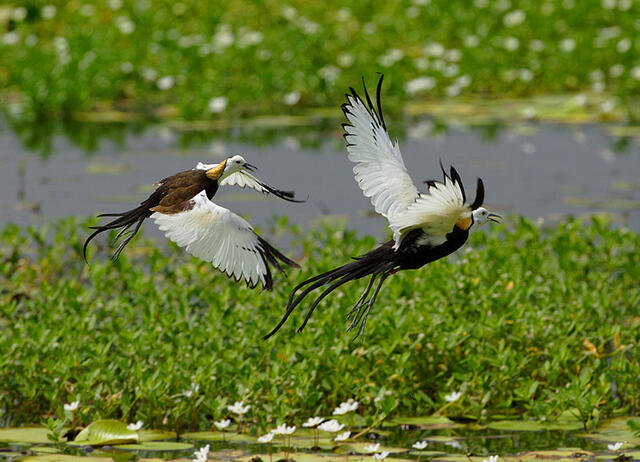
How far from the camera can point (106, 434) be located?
509 centimetres

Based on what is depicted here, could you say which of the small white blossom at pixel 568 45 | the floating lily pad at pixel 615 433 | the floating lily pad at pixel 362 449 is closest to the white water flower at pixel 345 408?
the floating lily pad at pixel 362 449

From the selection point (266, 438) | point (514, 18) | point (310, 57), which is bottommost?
point (266, 438)

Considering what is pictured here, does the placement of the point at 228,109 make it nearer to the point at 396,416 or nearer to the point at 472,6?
the point at 472,6

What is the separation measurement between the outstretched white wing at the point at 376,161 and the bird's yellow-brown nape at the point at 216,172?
1.23 ft

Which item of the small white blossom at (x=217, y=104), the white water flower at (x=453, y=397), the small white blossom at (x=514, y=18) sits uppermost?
the small white blossom at (x=514, y=18)

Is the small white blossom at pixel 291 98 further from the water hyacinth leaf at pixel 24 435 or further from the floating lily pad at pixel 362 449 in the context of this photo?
the floating lily pad at pixel 362 449

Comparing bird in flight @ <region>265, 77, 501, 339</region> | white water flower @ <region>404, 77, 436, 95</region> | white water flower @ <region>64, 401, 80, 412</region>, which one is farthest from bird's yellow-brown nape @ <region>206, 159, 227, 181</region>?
white water flower @ <region>404, 77, 436, 95</region>

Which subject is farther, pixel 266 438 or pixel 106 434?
pixel 106 434

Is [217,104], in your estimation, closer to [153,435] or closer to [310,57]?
[310,57]

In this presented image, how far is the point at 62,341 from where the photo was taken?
5.81 meters

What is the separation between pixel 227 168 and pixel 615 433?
10.1ft

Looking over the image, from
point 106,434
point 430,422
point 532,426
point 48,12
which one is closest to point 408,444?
point 430,422

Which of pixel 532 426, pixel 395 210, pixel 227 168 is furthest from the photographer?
pixel 532 426

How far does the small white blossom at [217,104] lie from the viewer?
13.8 metres
